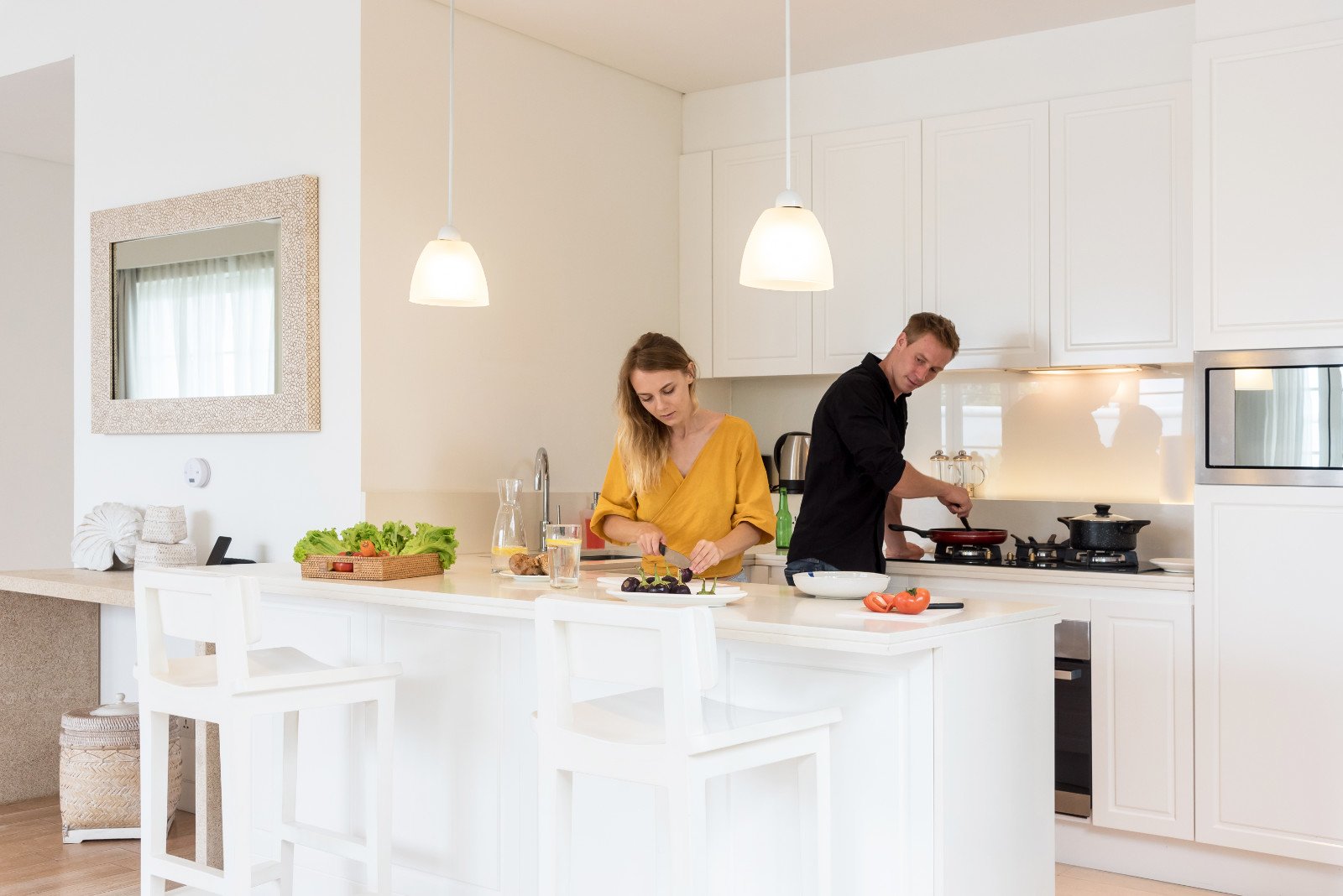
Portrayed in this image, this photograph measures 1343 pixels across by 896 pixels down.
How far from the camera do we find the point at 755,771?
96.8 inches

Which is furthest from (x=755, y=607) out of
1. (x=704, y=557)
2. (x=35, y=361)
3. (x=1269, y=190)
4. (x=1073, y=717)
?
(x=35, y=361)

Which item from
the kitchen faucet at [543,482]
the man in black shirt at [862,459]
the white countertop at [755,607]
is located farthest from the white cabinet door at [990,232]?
the white countertop at [755,607]

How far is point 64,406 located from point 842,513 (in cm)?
448

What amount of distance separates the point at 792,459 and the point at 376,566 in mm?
2261

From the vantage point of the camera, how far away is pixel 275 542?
4.03 metres

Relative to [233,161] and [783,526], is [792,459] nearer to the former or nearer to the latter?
[783,526]

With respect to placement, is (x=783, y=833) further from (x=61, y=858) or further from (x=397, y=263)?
(x=61, y=858)

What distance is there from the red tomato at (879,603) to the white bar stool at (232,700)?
112 centimetres

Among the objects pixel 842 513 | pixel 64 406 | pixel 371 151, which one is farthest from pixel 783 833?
pixel 64 406

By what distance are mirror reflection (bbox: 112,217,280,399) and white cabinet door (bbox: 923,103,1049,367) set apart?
2273 mm

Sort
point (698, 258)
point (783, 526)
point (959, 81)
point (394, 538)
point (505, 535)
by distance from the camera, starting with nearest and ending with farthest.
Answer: point (394, 538)
point (505, 535)
point (959, 81)
point (783, 526)
point (698, 258)

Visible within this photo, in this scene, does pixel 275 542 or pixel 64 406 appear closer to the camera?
pixel 275 542

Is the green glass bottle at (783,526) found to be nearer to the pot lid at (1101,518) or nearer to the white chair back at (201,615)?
the pot lid at (1101,518)

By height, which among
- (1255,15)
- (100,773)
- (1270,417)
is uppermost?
(1255,15)
